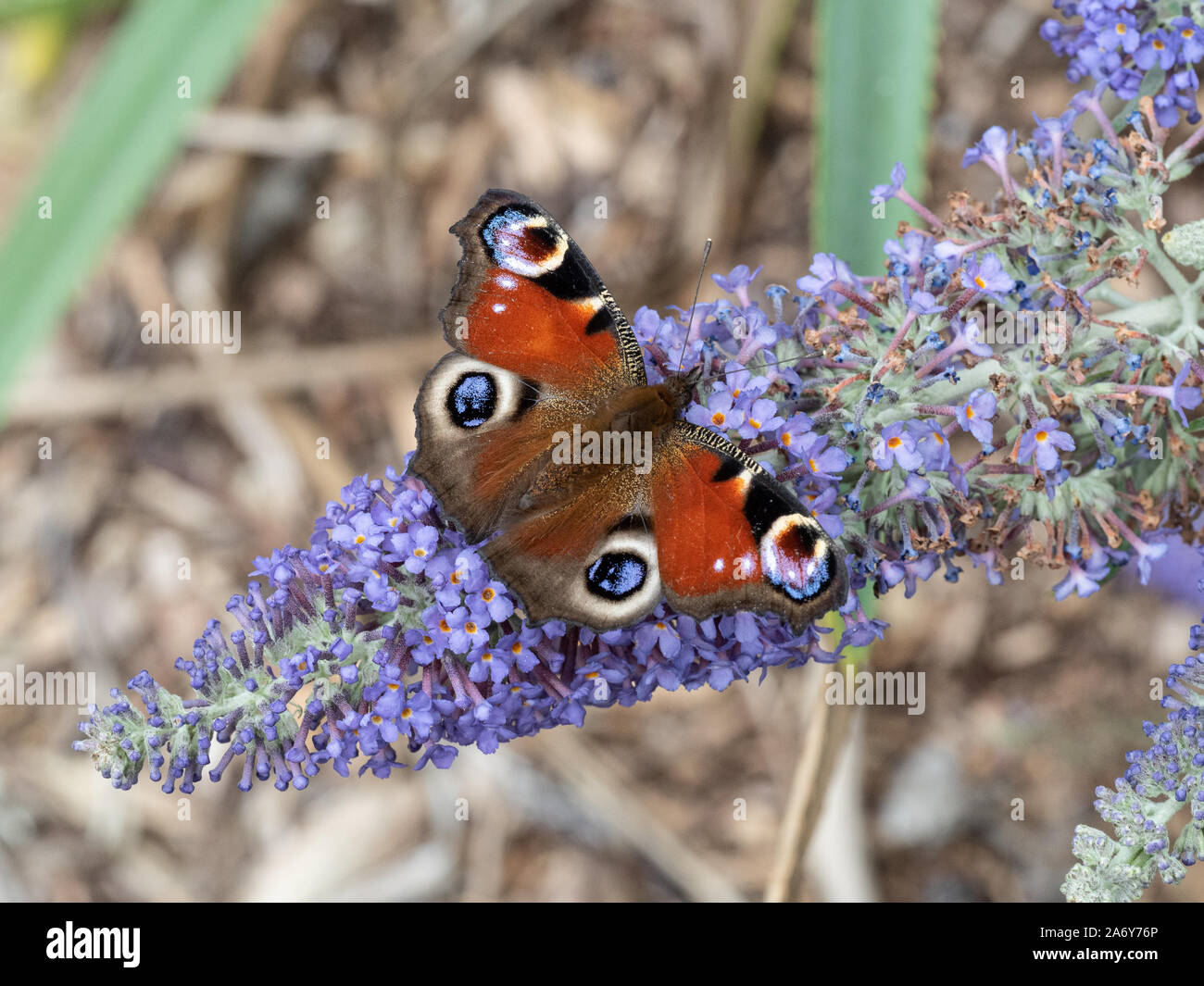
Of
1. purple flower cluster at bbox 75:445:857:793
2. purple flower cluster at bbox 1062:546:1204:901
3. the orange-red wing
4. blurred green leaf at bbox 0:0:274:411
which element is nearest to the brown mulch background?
blurred green leaf at bbox 0:0:274:411

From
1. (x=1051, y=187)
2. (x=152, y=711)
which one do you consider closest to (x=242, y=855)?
(x=152, y=711)

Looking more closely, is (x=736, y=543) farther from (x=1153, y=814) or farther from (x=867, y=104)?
(x=867, y=104)

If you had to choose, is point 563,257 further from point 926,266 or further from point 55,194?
point 55,194

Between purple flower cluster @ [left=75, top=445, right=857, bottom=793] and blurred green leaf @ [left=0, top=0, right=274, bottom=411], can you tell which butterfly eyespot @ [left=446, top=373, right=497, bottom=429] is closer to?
purple flower cluster @ [left=75, top=445, right=857, bottom=793]

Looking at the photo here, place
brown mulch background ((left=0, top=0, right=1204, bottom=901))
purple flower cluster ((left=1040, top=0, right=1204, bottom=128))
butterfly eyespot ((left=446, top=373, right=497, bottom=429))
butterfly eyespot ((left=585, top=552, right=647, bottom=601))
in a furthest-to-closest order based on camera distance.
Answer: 1. brown mulch background ((left=0, top=0, right=1204, bottom=901))
2. purple flower cluster ((left=1040, top=0, right=1204, bottom=128))
3. butterfly eyespot ((left=446, top=373, right=497, bottom=429))
4. butterfly eyespot ((left=585, top=552, right=647, bottom=601))

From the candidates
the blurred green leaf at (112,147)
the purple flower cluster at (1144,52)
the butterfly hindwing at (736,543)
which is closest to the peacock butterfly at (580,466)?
the butterfly hindwing at (736,543)

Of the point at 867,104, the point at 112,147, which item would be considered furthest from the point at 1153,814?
the point at 112,147

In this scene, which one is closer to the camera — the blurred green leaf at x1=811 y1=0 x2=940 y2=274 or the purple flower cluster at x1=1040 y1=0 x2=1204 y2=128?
the purple flower cluster at x1=1040 y1=0 x2=1204 y2=128
